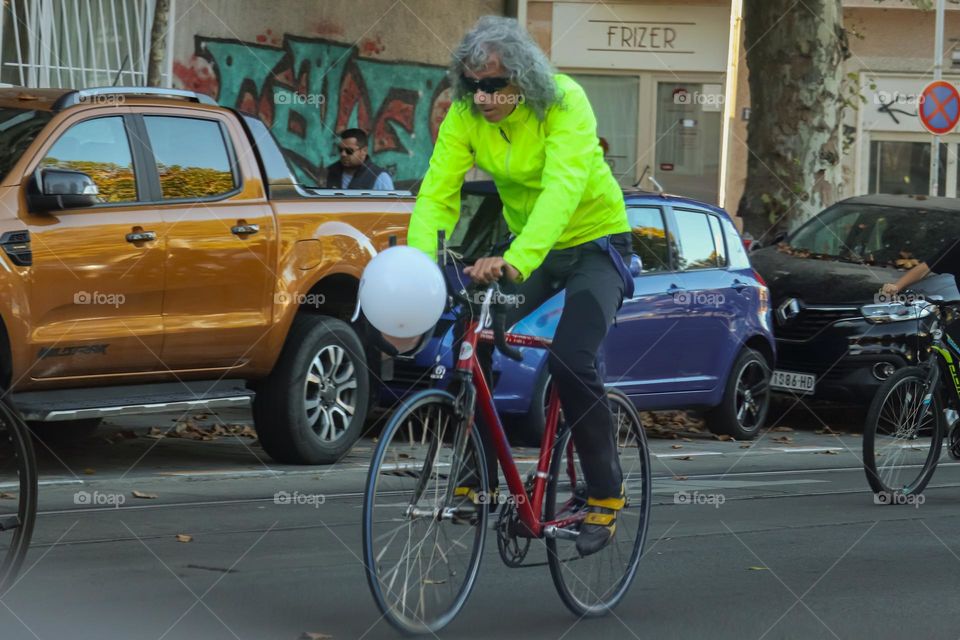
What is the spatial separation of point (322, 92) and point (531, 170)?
48.6 ft

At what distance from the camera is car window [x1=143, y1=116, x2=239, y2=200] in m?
9.47

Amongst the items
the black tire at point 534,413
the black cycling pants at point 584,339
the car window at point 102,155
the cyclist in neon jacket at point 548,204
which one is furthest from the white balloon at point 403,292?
the black tire at point 534,413

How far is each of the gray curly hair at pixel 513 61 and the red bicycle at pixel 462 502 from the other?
0.65 meters

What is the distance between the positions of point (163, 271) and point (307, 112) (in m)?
11.3

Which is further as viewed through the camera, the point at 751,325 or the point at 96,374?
the point at 751,325

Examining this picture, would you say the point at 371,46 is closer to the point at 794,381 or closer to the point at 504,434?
the point at 794,381

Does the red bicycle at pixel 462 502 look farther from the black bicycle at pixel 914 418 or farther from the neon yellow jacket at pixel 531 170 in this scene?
the black bicycle at pixel 914 418

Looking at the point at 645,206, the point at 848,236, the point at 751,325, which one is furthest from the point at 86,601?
the point at 848,236

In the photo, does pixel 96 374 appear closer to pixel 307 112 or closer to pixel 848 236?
pixel 848 236

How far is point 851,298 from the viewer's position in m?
14.0

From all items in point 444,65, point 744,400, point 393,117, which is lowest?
point 744,400

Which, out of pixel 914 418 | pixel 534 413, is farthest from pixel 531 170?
pixel 534 413

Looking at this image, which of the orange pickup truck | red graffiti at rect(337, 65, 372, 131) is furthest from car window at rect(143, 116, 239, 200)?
red graffiti at rect(337, 65, 372, 131)

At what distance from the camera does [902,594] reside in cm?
691
